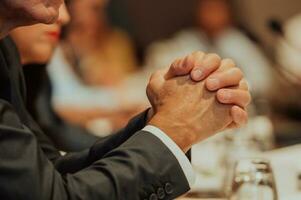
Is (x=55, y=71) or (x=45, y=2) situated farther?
(x=55, y=71)

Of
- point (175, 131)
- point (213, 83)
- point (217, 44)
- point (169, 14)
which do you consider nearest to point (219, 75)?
point (213, 83)

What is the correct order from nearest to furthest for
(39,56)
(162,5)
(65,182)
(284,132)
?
(65,182), (39,56), (284,132), (162,5)

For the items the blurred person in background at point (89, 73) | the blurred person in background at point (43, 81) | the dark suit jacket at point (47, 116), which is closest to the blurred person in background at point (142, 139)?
the blurred person in background at point (43, 81)

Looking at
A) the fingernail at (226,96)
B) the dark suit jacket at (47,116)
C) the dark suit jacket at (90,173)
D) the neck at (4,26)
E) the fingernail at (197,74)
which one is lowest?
the dark suit jacket at (47,116)

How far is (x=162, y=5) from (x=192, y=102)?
407cm

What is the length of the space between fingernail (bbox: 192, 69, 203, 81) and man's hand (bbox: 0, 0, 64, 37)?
23 centimetres

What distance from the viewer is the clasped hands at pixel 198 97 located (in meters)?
1.03

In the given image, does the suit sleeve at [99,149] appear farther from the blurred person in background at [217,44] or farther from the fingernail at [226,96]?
the blurred person in background at [217,44]

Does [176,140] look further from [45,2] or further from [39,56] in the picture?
[39,56]

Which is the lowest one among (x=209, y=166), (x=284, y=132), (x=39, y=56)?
(x=284, y=132)

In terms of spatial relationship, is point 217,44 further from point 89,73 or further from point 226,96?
point 226,96

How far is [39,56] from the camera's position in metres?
1.73

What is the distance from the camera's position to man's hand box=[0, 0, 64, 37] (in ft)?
3.18

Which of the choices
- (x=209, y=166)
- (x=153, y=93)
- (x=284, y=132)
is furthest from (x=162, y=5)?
(x=153, y=93)
